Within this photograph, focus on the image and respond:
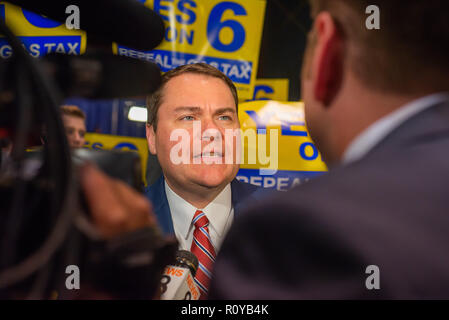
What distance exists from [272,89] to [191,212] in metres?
1.12

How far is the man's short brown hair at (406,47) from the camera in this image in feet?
1.28

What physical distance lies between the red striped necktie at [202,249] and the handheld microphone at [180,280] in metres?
0.19

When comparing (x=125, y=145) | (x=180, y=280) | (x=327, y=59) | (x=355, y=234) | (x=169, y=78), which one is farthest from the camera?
(x=125, y=145)

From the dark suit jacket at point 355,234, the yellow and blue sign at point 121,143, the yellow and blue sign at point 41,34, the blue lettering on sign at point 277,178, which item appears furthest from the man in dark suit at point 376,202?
the yellow and blue sign at point 41,34

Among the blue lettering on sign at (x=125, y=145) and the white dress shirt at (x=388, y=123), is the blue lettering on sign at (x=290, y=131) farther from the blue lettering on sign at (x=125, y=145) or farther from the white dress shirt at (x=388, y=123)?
the white dress shirt at (x=388, y=123)

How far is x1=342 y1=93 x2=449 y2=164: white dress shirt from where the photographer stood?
1.26 ft

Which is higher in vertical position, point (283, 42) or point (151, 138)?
point (283, 42)

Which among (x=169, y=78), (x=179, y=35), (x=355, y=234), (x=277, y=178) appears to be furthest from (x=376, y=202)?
(x=179, y=35)

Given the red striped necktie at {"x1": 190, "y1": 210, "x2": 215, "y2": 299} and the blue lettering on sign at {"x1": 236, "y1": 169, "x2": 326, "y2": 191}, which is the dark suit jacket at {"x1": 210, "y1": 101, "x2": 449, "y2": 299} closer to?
the red striped necktie at {"x1": 190, "y1": 210, "x2": 215, "y2": 299}

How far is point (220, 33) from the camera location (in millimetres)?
1320

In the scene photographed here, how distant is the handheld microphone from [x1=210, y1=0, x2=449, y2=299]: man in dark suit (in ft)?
1.06

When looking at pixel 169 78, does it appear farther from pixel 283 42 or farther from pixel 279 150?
pixel 283 42

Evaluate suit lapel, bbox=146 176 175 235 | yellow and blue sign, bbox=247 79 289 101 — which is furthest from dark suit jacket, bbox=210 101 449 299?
yellow and blue sign, bbox=247 79 289 101
